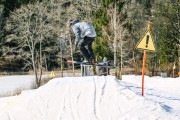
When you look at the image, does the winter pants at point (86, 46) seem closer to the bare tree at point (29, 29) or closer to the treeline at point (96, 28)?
the treeline at point (96, 28)

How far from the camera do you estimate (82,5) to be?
55.7m

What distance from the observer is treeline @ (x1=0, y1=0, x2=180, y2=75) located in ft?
154

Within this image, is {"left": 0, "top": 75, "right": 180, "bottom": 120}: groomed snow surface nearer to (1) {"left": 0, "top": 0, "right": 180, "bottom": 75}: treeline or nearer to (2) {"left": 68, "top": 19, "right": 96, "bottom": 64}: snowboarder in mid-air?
(2) {"left": 68, "top": 19, "right": 96, "bottom": 64}: snowboarder in mid-air

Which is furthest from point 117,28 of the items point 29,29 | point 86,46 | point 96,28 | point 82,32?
point 82,32

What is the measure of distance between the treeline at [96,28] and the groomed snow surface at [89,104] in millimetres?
29884

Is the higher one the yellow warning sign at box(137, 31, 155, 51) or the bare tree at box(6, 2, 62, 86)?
the bare tree at box(6, 2, 62, 86)

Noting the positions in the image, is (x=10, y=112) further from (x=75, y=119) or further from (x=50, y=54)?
(x=50, y=54)

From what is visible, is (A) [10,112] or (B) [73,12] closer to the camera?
(A) [10,112]

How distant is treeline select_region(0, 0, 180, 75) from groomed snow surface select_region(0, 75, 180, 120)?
2988cm

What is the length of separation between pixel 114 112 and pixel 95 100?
1.06 meters

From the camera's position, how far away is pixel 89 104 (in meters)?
11.7

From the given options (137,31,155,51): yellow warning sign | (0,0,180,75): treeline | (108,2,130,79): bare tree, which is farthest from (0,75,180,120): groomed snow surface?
(108,2,130,79): bare tree

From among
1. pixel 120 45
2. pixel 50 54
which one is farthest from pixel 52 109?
pixel 50 54

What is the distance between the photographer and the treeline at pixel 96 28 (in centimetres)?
4681
